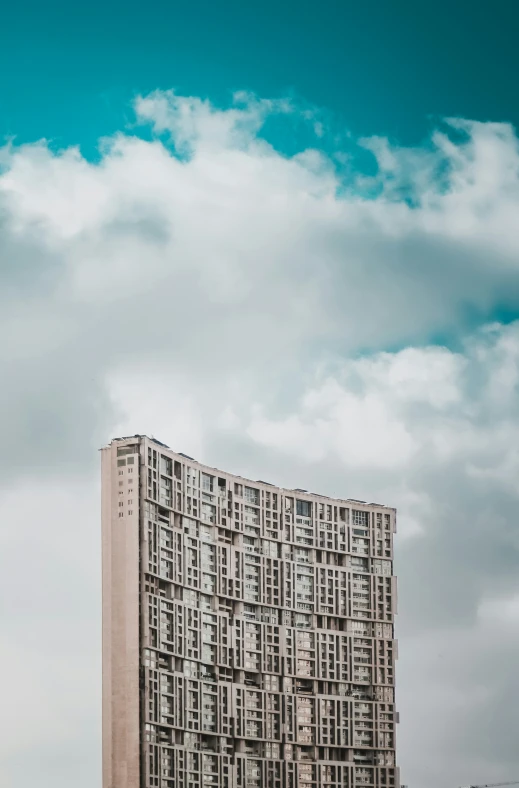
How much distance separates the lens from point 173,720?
12600 cm

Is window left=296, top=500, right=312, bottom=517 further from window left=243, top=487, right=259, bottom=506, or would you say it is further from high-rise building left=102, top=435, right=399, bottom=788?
window left=243, top=487, right=259, bottom=506

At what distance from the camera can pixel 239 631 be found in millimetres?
135750

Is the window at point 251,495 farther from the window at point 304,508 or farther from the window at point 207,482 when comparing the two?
the window at point 304,508

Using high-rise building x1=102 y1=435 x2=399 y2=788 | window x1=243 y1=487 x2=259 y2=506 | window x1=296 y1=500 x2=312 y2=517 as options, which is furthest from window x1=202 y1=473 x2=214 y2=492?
window x1=296 y1=500 x2=312 y2=517

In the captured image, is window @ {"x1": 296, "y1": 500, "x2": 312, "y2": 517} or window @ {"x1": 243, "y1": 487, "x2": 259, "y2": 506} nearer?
Result: window @ {"x1": 243, "y1": 487, "x2": 259, "y2": 506}

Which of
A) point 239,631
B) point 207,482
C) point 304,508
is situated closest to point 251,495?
point 207,482

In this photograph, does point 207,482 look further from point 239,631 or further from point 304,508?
point 304,508

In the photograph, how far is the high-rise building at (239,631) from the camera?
124 m

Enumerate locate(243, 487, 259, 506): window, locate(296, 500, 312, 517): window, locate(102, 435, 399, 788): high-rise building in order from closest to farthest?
locate(102, 435, 399, 788): high-rise building
locate(243, 487, 259, 506): window
locate(296, 500, 312, 517): window

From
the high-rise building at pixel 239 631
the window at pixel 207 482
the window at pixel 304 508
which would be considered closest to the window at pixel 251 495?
the high-rise building at pixel 239 631

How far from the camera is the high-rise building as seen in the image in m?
124

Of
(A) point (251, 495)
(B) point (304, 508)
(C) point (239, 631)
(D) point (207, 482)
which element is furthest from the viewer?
(B) point (304, 508)

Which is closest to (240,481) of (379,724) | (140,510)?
(140,510)

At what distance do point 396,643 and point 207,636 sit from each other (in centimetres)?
2243
